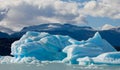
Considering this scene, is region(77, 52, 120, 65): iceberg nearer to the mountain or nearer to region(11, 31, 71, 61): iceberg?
region(11, 31, 71, 61): iceberg

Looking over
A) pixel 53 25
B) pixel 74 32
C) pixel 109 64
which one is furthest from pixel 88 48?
pixel 53 25

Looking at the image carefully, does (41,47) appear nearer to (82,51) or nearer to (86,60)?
(82,51)

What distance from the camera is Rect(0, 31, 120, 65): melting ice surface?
3200 cm

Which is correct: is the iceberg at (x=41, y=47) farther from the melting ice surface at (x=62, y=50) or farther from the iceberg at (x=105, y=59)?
the iceberg at (x=105, y=59)

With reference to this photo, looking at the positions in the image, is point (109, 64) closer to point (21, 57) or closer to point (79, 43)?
point (79, 43)

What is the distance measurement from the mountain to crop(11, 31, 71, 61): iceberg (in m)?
97.2

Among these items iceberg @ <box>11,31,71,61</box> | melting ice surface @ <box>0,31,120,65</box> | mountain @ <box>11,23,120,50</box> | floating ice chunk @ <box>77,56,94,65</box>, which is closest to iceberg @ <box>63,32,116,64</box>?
melting ice surface @ <box>0,31,120,65</box>

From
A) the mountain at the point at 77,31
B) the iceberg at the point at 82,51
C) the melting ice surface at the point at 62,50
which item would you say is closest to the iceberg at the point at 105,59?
the melting ice surface at the point at 62,50

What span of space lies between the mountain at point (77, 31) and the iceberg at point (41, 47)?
9724cm

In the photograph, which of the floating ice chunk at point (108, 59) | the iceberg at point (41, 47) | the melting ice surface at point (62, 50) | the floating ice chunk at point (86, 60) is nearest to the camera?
the floating ice chunk at point (108, 59)

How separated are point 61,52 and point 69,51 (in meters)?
5.16

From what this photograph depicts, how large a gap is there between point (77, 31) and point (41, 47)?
364 ft

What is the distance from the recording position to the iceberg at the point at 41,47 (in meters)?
37.6

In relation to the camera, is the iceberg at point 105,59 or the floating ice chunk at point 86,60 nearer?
the iceberg at point 105,59
